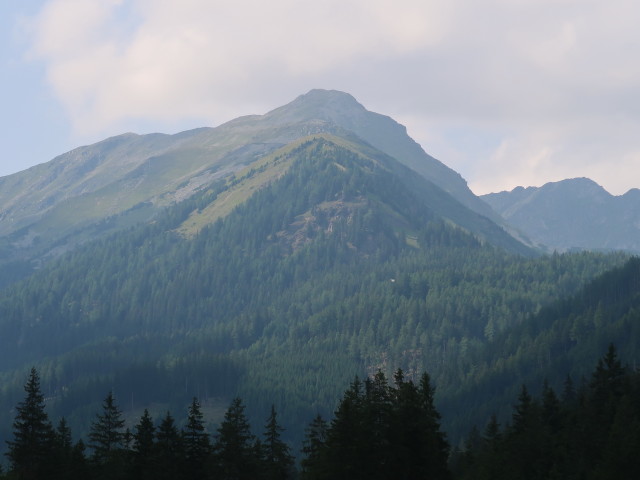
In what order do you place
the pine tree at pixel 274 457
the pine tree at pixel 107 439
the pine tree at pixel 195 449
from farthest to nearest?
the pine tree at pixel 107 439
the pine tree at pixel 274 457
the pine tree at pixel 195 449

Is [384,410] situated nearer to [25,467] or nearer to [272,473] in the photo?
[272,473]

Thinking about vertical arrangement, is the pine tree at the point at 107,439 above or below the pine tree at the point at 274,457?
above

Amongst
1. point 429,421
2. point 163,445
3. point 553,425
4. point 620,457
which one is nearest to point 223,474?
point 163,445

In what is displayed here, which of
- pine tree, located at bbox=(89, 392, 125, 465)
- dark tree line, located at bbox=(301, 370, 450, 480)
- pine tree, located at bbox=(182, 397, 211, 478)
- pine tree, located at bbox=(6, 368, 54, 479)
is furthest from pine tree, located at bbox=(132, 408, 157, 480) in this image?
dark tree line, located at bbox=(301, 370, 450, 480)

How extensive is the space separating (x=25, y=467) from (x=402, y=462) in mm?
36338

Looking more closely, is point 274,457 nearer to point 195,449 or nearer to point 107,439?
point 195,449

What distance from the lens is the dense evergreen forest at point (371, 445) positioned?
74.8 m

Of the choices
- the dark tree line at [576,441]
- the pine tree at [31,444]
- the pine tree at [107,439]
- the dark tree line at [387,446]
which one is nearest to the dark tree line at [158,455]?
the pine tree at [31,444]

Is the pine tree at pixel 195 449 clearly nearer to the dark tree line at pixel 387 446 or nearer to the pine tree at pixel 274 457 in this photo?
the pine tree at pixel 274 457

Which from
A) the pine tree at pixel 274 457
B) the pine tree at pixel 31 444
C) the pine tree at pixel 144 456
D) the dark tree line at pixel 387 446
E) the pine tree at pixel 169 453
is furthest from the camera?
the pine tree at pixel 274 457

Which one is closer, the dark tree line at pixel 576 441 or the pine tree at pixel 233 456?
the dark tree line at pixel 576 441

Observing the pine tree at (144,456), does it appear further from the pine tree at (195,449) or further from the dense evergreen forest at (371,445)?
the pine tree at (195,449)

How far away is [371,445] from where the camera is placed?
74812 mm

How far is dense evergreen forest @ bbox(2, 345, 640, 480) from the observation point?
74.8 m
